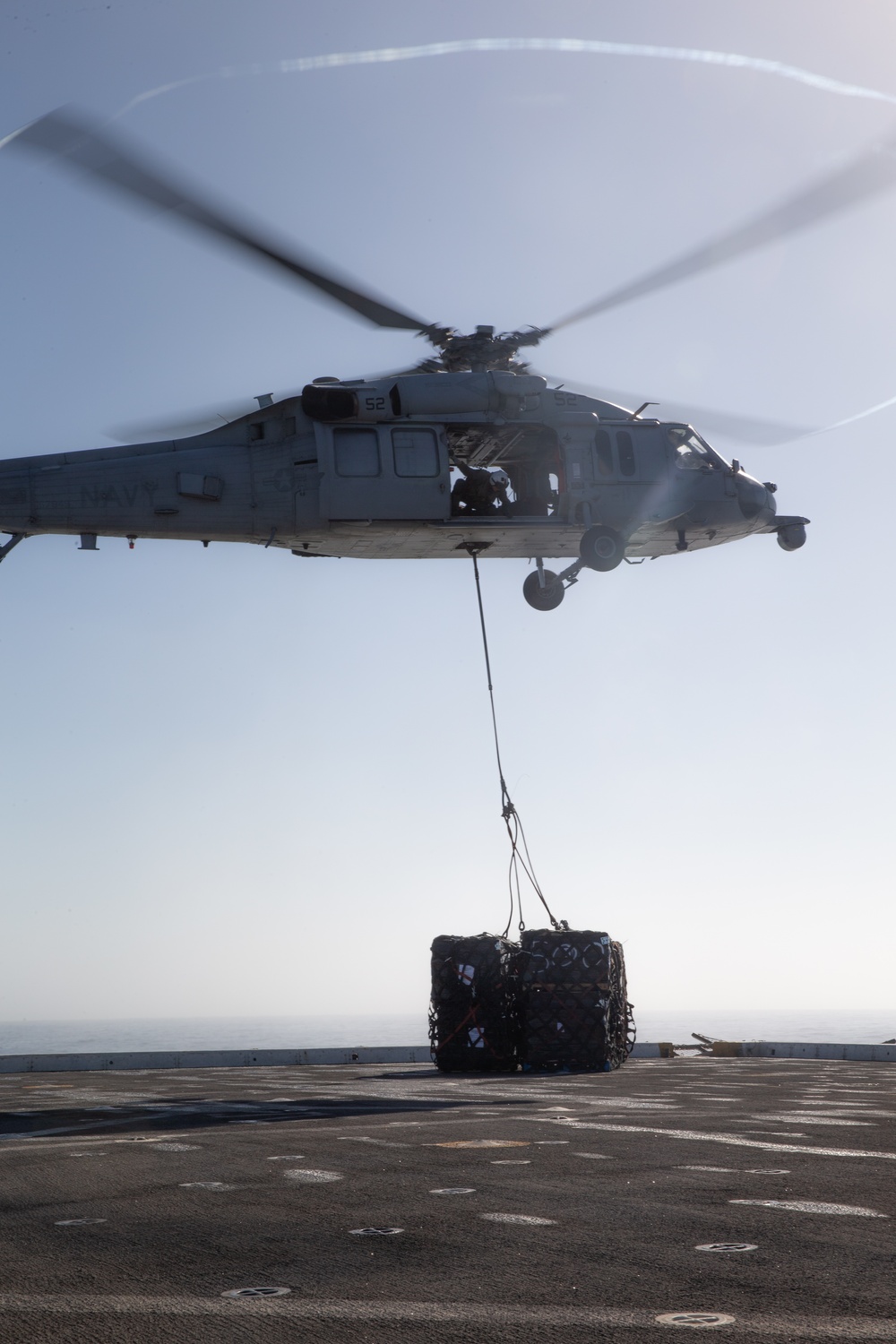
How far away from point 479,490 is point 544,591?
8.61ft

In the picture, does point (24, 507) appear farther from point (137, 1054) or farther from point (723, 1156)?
point (723, 1156)

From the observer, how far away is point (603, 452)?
23484 mm

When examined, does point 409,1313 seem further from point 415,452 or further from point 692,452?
point 692,452

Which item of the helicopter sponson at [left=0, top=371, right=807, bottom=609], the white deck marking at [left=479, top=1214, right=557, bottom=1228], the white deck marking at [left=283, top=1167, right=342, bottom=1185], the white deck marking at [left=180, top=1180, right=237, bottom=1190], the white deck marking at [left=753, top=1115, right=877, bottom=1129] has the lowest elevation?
the white deck marking at [left=753, top=1115, right=877, bottom=1129]

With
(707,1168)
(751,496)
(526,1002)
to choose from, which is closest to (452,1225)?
(707,1168)

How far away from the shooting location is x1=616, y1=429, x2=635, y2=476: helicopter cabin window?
77.8 ft

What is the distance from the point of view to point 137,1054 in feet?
87.0

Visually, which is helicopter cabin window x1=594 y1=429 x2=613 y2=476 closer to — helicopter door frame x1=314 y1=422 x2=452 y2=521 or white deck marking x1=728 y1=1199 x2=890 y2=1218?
helicopter door frame x1=314 y1=422 x2=452 y2=521

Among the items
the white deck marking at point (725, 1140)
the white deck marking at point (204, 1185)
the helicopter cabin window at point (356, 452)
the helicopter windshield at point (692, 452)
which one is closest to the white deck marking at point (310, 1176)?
the white deck marking at point (204, 1185)

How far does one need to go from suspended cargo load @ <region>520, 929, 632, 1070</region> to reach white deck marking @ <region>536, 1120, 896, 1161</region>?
30.9ft

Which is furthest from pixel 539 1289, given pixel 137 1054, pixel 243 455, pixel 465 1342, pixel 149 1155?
pixel 137 1054

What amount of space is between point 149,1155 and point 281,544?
1483cm

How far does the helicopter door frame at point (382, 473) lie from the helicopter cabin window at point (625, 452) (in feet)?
12.9

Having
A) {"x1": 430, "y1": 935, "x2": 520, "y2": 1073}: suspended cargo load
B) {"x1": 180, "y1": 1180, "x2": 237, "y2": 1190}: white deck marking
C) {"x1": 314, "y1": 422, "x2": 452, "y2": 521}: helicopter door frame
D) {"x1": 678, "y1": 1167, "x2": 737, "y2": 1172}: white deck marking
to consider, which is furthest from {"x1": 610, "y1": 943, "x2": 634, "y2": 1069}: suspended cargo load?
{"x1": 180, "y1": 1180, "x2": 237, "y2": 1190}: white deck marking
